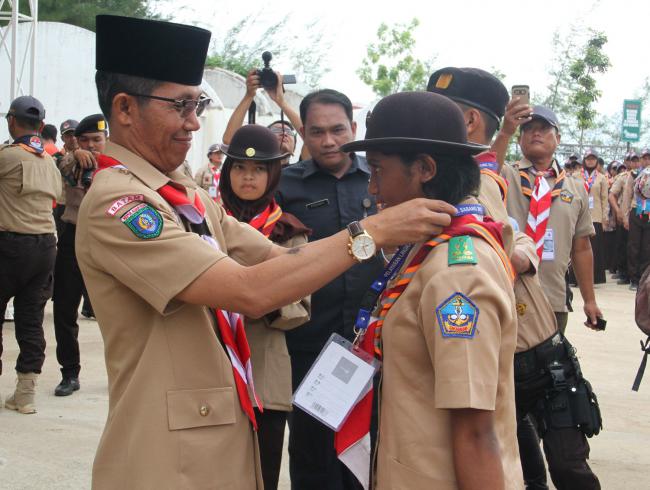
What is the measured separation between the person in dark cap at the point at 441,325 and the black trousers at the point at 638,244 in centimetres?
1448

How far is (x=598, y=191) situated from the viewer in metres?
16.9

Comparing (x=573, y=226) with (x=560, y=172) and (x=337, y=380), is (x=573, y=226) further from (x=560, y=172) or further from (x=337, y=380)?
(x=337, y=380)

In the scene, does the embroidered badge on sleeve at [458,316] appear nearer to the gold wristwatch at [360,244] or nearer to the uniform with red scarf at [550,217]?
the gold wristwatch at [360,244]

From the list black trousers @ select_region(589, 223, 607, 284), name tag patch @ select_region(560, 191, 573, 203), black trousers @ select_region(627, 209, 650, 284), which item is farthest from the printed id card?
black trousers @ select_region(589, 223, 607, 284)

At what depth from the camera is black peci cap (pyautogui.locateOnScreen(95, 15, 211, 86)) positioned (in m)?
2.35

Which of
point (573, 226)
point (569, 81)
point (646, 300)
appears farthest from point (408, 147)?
point (569, 81)

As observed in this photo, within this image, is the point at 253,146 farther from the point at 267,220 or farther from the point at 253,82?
the point at 253,82

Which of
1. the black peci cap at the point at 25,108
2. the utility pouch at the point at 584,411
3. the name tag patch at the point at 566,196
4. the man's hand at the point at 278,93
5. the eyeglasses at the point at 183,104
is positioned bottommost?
the utility pouch at the point at 584,411

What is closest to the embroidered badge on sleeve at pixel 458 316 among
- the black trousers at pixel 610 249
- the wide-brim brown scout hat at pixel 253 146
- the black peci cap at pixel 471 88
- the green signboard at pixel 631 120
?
the black peci cap at pixel 471 88

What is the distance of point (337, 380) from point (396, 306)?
39 centimetres

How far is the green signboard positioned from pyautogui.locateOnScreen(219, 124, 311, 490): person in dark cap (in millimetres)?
20982

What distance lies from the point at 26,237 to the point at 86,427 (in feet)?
5.51

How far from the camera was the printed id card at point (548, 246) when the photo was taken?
551cm

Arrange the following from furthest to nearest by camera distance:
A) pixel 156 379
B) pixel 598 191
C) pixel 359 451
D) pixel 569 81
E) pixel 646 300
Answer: pixel 569 81, pixel 598 191, pixel 646 300, pixel 359 451, pixel 156 379
